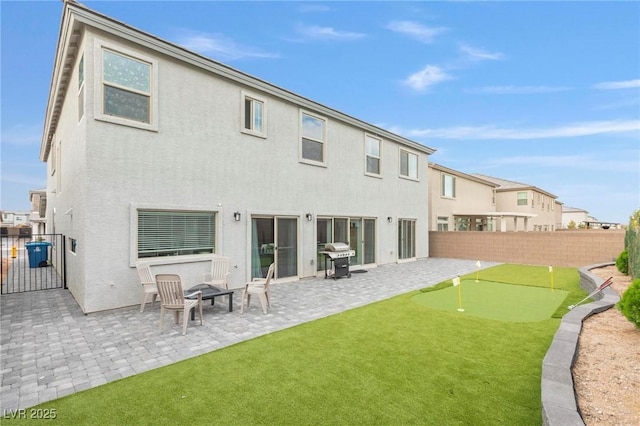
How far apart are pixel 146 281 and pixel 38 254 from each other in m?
12.2

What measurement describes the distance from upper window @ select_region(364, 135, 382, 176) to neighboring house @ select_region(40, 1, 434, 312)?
3.70 feet

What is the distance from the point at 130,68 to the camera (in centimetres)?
820

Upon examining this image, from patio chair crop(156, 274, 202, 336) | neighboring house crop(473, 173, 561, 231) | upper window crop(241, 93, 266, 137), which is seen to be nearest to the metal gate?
→ patio chair crop(156, 274, 202, 336)

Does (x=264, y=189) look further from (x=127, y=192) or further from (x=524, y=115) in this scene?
(x=524, y=115)

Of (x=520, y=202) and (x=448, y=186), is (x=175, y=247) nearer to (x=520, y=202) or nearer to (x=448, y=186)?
(x=448, y=186)

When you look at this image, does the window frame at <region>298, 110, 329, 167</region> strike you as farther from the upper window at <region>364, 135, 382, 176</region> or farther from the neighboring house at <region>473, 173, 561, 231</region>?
the neighboring house at <region>473, 173, 561, 231</region>

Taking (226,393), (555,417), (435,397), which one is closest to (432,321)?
(435,397)

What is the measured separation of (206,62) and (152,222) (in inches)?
198

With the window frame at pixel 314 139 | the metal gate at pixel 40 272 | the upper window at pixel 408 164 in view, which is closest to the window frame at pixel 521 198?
the upper window at pixel 408 164

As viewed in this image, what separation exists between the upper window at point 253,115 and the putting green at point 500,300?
758cm

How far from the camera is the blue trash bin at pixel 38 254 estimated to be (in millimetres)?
15268

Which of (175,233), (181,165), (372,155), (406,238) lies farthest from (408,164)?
(175,233)

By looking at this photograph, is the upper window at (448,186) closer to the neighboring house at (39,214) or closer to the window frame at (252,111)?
the window frame at (252,111)

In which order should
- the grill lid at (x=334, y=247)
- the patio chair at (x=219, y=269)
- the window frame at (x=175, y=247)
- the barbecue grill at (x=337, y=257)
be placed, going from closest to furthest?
1. the window frame at (x=175, y=247)
2. the patio chair at (x=219, y=269)
3. the barbecue grill at (x=337, y=257)
4. the grill lid at (x=334, y=247)
